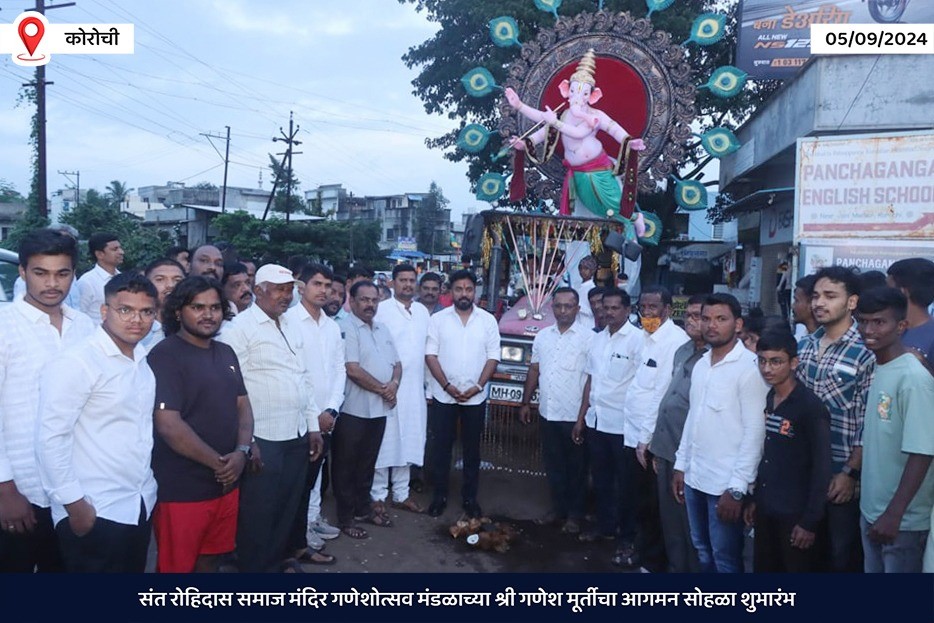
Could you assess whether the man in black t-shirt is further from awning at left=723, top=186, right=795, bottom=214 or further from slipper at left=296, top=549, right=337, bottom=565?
awning at left=723, top=186, right=795, bottom=214

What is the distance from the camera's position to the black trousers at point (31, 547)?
3.04 m

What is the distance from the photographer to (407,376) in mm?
5750

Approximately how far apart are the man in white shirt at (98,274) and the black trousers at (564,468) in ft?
11.7

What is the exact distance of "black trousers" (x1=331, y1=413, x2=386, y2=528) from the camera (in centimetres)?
518

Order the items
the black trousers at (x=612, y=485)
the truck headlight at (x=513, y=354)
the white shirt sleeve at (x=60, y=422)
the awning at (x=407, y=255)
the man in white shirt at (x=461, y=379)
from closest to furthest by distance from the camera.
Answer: the white shirt sleeve at (x=60, y=422)
the black trousers at (x=612, y=485)
the man in white shirt at (x=461, y=379)
the truck headlight at (x=513, y=354)
the awning at (x=407, y=255)

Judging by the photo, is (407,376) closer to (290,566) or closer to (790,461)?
(290,566)

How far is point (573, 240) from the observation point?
8.70m

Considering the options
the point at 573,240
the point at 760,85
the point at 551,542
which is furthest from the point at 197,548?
the point at 760,85

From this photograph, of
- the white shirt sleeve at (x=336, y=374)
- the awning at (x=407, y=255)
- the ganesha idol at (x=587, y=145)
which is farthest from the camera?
the awning at (x=407, y=255)

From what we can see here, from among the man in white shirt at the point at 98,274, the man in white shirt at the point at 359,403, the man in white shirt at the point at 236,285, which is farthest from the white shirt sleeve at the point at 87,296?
the man in white shirt at the point at 359,403

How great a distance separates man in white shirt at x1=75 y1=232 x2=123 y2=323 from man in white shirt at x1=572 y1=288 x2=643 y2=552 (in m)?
3.73

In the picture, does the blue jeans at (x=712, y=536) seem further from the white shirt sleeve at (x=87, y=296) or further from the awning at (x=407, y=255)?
the awning at (x=407, y=255)

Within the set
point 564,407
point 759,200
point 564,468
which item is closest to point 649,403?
point 564,407

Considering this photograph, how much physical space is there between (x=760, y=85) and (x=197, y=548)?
Answer: 20738mm
